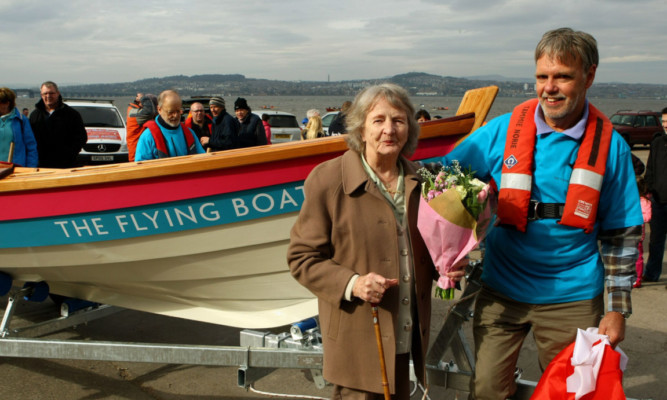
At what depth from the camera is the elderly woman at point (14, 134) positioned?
5422mm

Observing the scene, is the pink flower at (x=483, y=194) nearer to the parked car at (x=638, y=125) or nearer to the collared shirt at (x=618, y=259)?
the collared shirt at (x=618, y=259)

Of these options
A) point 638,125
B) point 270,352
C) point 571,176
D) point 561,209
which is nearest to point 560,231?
point 561,209

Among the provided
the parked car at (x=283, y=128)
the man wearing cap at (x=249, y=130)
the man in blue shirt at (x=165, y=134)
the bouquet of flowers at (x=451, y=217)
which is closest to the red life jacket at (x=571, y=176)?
the bouquet of flowers at (x=451, y=217)

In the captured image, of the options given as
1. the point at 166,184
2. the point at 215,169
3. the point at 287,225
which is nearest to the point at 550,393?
the point at 287,225

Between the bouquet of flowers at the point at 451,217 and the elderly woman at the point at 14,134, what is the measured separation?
15.1 feet

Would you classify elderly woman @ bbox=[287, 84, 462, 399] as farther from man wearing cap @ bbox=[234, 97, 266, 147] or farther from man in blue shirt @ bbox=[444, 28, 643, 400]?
man wearing cap @ bbox=[234, 97, 266, 147]

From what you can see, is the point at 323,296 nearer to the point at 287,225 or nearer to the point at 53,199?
the point at 287,225

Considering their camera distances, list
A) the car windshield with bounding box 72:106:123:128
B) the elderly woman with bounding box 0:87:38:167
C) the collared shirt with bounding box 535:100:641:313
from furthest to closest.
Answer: the car windshield with bounding box 72:106:123:128
the elderly woman with bounding box 0:87:38:167
the collared shirt with bounding box 535:100:641:313

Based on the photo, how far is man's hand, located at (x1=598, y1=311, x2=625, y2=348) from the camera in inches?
84.8

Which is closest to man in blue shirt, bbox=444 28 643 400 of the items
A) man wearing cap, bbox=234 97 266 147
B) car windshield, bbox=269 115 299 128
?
man wearing cap, bbox=234 97 266 147

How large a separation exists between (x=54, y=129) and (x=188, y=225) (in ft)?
10.8

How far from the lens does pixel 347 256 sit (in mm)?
2066

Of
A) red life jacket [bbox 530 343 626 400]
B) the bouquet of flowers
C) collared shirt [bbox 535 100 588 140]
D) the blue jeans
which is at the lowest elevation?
the blue jeans

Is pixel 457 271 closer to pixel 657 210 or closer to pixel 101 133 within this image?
pixel 657 210
